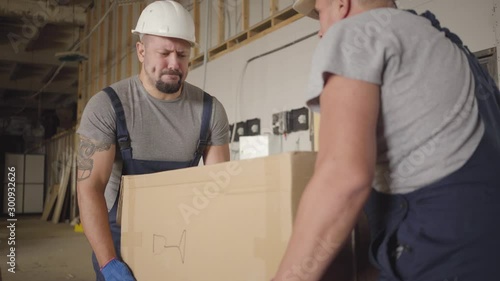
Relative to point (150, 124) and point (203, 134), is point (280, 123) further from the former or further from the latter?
point (150, 124)

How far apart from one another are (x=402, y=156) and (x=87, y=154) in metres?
1.19

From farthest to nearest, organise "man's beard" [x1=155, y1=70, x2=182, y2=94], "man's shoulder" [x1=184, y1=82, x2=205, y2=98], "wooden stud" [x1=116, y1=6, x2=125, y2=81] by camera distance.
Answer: "wooden stud" [x1=116, y1=6, x2=125, y2=81]
"man's shoulder" [x1=184, y1=82, x2=205, y2=98]
"man's beard" [x1=155, y1=70, x2=182, y2=94]

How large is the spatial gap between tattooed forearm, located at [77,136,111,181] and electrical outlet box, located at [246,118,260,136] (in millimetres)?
2195

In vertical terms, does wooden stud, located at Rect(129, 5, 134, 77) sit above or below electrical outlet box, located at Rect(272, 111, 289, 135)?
above

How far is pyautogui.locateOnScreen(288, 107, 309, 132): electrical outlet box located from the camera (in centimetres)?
317

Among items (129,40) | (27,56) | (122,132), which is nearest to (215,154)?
(122,132)

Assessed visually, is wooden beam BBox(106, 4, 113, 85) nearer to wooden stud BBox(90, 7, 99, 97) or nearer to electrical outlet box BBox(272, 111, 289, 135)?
wooden stud BBox(90, 7, 99, 97)

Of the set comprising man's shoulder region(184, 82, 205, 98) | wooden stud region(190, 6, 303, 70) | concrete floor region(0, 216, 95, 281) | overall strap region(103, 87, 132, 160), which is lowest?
concrete floor region(0, 216, 95, 281)

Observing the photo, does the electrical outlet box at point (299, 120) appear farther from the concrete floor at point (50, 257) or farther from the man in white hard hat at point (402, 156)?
the man in white hard hat at point (402, 156)

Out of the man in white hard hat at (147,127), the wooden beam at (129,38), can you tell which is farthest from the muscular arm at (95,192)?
the wooden beam at (129,38)

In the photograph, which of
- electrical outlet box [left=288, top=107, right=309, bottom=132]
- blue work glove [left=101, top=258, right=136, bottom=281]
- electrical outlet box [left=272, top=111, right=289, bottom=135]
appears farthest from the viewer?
electrical outlet box [left=272, top=111, right=289, bottom=135]

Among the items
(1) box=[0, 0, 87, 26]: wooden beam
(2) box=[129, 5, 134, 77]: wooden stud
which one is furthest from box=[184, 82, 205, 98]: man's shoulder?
(1) box=[0, 0, 87, 26]: wooden beam

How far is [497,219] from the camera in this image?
715mm

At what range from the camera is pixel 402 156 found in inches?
29.0
